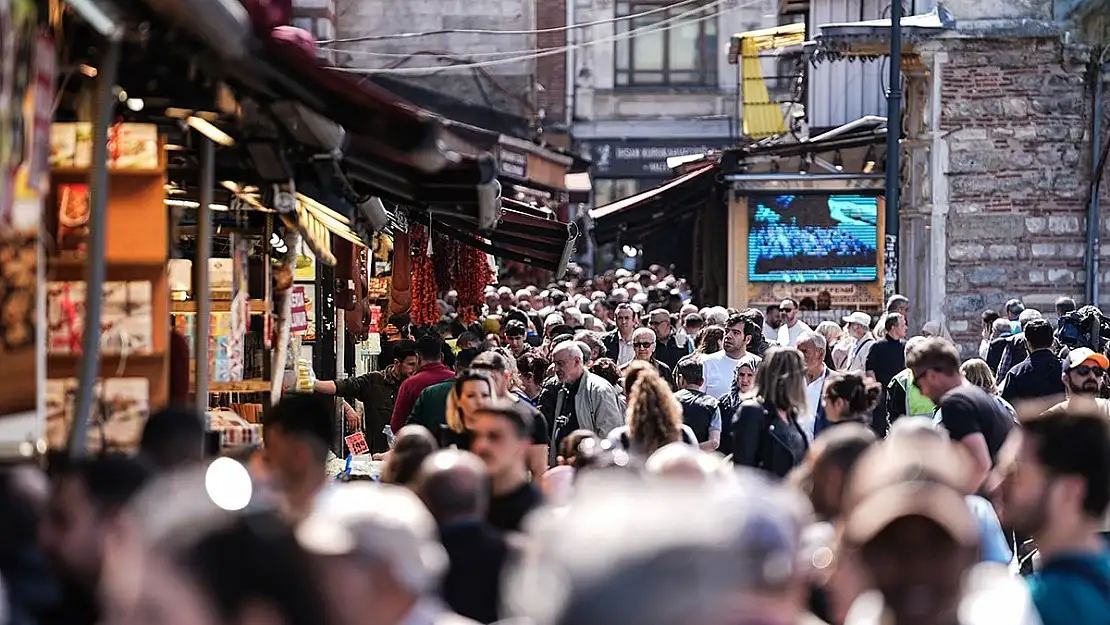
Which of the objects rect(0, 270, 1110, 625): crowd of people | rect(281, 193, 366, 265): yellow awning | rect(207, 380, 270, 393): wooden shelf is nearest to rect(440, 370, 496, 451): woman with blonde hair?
rect(0, 270, 1110, 625): crowd of people

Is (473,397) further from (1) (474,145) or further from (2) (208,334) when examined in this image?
(1) (474,145)

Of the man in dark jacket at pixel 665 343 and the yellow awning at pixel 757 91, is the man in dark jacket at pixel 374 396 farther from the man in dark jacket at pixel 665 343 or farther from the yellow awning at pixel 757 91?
the yellow awning at pixel 757 91

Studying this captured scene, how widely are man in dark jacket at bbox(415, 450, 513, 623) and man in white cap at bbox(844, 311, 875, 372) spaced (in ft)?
33.0

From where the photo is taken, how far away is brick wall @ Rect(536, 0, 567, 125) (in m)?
45.3

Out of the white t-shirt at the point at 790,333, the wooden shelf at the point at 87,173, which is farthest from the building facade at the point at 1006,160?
the wooden shelf at the point at 87,173

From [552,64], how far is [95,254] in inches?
1613

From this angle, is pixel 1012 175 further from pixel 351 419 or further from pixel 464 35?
pixel 464 35

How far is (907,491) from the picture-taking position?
412 centimetres

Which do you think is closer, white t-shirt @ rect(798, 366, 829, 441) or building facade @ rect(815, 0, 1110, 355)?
white t-shirt @ rect(798, 366, 829, 441)

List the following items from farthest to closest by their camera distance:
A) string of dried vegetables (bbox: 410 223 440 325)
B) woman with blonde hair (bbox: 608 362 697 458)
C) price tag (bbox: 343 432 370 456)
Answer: string of dried vegetables (bbox: 410 223 440 325) → price tag (bbox: 343 432 370 456) → woman with blonde hair (bbox: 608 362 697 458)

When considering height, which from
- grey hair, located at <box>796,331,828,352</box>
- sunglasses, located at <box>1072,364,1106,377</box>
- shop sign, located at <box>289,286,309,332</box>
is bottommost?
sunglasses, located at <box>1072,364,1106,377</box>

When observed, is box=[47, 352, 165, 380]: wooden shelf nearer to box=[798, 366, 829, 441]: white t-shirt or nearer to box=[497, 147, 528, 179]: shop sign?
box=[798, 366, 829, 441]: white t-shirt

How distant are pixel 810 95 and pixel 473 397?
24.1 metres

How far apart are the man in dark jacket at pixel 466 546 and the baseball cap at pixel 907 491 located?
1094 millimetres
